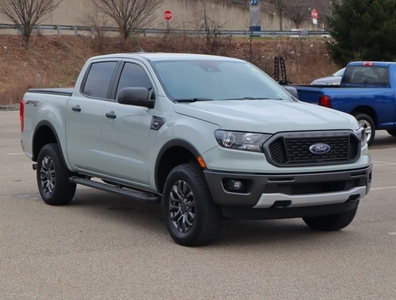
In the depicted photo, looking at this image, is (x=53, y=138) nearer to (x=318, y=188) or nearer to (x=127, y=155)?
(x=127, y=155)

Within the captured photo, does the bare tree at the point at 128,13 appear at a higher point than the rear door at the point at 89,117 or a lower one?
higher

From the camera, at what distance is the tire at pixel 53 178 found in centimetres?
1055

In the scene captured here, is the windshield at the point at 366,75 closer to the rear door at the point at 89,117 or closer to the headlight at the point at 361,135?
the rear door at the point at 89,117

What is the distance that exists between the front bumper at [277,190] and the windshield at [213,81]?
135cm

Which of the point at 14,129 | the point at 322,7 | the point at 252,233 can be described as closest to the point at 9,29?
the point at 14,129

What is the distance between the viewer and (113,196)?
1165 cm

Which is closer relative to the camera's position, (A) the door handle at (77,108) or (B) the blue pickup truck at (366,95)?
(A) the door handle at (77,108)

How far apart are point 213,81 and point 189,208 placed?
1.71 meters

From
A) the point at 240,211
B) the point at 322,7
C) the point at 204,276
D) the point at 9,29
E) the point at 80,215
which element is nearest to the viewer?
the point at 204,276

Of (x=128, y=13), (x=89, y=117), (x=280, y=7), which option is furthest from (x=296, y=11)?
(x=89, y=117)

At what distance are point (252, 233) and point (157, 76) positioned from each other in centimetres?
194

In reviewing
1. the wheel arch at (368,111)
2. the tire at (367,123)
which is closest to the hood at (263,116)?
the tire at (367,123)

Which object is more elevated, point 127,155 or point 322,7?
point 322,7

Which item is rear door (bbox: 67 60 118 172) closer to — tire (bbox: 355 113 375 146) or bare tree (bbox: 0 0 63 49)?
tire (bbox: 355 113 375 146)
